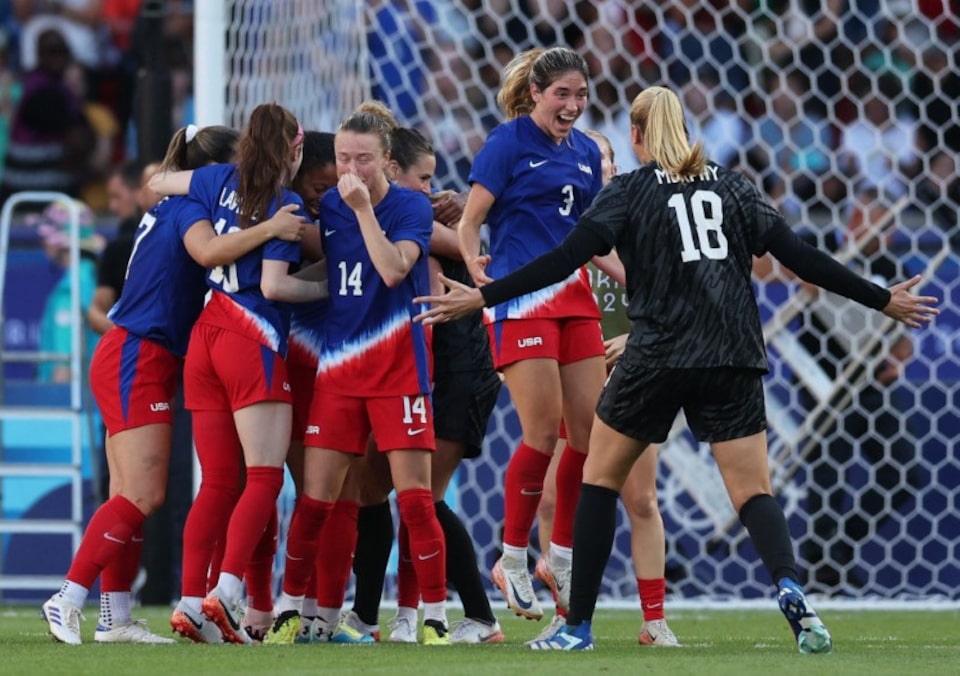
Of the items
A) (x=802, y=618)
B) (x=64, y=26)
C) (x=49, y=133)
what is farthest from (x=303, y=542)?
(x=64, y=26)

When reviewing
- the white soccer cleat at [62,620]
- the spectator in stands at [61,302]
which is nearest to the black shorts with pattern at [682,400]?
the white soccer cleat at [62,620]

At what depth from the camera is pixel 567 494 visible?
5.95 metres

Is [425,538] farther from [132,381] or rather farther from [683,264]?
[683,264]

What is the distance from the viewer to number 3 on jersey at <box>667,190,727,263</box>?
4.85 metres

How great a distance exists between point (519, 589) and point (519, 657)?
1153mm

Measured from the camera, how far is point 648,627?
5.36 m

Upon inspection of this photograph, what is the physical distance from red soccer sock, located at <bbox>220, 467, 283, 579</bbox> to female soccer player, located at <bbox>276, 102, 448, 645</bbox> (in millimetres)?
116

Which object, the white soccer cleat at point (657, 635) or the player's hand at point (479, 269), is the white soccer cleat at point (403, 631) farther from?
the player's hand at point (479, 269)

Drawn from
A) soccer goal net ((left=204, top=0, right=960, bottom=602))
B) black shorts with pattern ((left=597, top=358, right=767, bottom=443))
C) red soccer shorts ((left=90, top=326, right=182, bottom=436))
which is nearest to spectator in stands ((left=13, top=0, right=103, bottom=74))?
soccer goal net ((left=204, top=0, right=960, bottom=602))

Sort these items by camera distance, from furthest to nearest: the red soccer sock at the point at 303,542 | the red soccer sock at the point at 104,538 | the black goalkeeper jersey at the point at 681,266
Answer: the red soccer sock at the point at 104,538
the red soccer sock at the point at 303,542
the black goalkeeper jersey at the point at 681,266

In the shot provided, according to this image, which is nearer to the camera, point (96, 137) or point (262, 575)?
point (262, 575)

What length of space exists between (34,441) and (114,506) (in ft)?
11.9

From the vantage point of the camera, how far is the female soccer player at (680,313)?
15.9ft

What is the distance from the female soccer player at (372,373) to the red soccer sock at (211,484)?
0.22 meters
